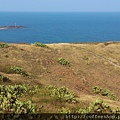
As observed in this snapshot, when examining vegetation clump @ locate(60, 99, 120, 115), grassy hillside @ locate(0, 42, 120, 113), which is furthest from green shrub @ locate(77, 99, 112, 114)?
grassy hillside @ locate(0, 42, 120, 113)

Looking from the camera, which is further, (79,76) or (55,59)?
(55,59)

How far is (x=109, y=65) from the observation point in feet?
165

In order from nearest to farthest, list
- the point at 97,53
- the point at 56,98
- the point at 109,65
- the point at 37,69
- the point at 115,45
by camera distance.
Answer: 1. the point at 56,98
2. the point at 37,69
3. the point at 109,65
4. the point at 97,53
5. the point at 115,45

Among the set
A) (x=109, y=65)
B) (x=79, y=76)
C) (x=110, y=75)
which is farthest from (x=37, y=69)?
(x=109, y=65)

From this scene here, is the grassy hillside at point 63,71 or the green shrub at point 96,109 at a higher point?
the green shrub at point 96,109

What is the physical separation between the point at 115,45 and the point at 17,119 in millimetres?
63414

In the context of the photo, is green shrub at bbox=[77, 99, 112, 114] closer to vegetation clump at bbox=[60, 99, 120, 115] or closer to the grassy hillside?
vegetation clump at bbox=[60, 99, 120, 115]

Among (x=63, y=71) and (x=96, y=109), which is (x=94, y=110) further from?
(x=63, y=71)

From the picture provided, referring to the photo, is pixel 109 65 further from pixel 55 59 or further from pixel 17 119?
pixel 17 119

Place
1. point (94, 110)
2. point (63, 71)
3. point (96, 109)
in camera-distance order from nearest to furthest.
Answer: point (94, 110)
point (96, 109)
point (63, 71)

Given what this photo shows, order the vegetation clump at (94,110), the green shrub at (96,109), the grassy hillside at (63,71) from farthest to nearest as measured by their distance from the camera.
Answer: the grassy hillside at (63,71)
the green shrub at (96,109)
the vegetation clump at (94,110)

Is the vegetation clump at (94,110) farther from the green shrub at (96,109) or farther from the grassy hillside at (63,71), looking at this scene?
the grassy hillside at (63,71)

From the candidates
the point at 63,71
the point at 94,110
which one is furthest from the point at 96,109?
the point at 63,71

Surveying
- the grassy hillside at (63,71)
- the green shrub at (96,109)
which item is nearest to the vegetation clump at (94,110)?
the green shrub at (96,109)
